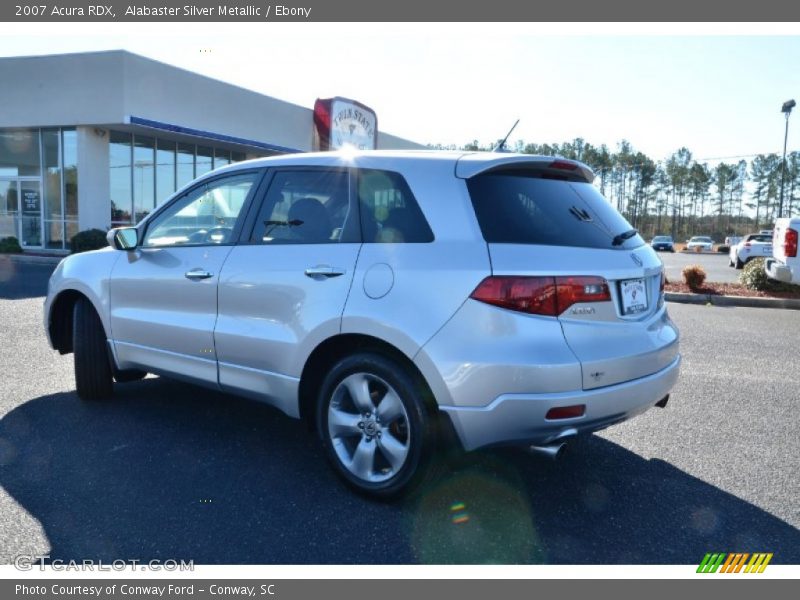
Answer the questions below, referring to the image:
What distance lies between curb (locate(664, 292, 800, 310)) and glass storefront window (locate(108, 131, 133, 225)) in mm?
16310

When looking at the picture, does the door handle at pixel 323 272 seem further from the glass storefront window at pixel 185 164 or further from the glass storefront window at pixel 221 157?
the glass storefront window at pixel 221 157

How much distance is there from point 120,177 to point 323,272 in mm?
19667

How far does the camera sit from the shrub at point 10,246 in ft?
65.3

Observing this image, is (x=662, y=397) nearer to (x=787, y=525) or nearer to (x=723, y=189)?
(x=787, y=525)

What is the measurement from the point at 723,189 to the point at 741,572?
10945 cm

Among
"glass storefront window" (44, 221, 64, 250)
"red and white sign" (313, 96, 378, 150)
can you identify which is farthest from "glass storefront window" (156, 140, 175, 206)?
"red and white sign" (313, 96, 378, 150)

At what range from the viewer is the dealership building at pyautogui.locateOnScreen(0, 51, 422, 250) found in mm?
19250

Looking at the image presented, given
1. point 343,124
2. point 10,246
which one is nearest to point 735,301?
point 343,124

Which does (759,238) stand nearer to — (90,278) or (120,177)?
(120,177)

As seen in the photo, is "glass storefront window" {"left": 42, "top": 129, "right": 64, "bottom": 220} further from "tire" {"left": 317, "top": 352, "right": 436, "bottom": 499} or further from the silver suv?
"tire" {"left": 317, "top": 352, "right": 436, "bottom": 499}

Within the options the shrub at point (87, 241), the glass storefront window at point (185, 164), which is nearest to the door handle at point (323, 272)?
the shrub at point (87, 241)

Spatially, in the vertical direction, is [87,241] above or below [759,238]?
below

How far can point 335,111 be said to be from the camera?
24.0m

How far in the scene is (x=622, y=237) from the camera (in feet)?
11.7
